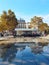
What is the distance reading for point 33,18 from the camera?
242 feet

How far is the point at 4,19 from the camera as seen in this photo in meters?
43.1

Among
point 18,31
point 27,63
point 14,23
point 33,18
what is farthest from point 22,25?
point 27,63

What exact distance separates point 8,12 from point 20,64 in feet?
122

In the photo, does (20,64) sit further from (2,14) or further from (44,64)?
(2,14)

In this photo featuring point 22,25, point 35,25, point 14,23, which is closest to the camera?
point 14,23

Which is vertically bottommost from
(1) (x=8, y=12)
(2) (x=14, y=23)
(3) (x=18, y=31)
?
(3) (x=18, y=31)

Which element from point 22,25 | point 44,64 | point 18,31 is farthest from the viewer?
point 22,25

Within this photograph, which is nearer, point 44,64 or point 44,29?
point 44,64

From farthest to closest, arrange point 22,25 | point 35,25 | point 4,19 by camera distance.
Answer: point 22,25, point 35,25, point 4,19

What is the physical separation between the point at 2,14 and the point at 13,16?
11.6 feet

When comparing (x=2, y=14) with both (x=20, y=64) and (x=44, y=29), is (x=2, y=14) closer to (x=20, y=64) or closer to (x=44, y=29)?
(x=44, y=29)

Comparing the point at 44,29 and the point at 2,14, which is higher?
the point at 2,14

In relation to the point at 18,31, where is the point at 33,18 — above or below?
above

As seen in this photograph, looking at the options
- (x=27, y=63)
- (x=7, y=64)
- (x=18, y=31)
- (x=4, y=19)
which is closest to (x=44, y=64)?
(x=27, y=63)
